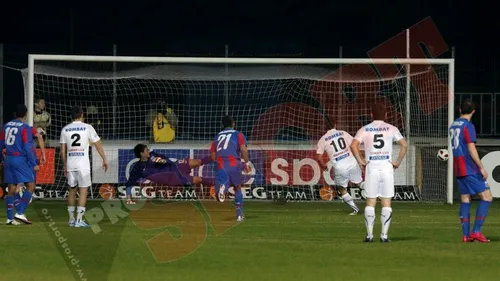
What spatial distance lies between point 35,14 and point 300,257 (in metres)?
22.3

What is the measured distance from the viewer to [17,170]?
19328mm

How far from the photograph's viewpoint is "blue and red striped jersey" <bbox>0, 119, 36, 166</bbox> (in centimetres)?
1931

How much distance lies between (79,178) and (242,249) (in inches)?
187

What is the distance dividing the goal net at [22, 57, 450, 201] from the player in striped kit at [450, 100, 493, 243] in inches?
364

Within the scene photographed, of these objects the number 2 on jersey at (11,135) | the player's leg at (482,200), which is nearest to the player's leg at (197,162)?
the number 2 on jersey at (11,135)

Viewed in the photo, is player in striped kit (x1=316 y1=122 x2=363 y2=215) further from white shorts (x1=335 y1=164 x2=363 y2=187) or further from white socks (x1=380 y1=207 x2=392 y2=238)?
white socks (x1=380 y1=207 x2=392 y2=238)

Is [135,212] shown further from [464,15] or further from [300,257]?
[464,15]

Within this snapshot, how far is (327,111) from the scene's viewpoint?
27.4 meters

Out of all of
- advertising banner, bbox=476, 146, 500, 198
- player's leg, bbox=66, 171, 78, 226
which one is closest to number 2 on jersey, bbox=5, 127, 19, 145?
player's leg, bbox=66, 171, 78, 226

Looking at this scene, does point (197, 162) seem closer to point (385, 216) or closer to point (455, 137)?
point (455, 137)

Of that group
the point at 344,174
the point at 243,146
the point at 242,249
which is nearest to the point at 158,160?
the point at 344,174

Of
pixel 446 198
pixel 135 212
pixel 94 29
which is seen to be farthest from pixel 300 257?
pixel 94 29

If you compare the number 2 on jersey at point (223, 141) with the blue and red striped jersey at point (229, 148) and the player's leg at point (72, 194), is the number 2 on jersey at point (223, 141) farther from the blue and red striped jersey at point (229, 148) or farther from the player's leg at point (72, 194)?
the player's leg at point (72, 194)

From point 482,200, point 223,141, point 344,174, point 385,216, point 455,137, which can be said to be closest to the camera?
point 385,216
